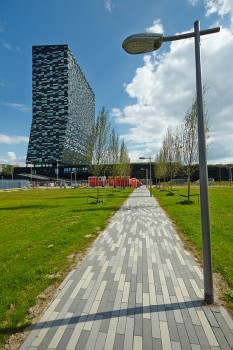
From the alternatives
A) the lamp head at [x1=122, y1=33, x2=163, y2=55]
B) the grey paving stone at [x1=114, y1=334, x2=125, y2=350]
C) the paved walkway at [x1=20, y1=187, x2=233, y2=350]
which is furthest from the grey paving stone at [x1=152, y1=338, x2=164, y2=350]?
the lamp head at [x1=122, y1=33, x2=163, y2=55]

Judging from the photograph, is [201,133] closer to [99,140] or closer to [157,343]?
[157,343]

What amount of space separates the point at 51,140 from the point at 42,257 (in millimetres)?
129444

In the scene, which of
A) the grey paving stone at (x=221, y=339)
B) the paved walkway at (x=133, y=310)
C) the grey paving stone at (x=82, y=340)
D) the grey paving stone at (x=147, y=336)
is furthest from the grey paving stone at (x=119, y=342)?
→ the grey paving stone at (x=221, y=339)

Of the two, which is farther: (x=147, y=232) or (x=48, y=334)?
(x=147, y=232)

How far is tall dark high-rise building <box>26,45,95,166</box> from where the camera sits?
5123 inches

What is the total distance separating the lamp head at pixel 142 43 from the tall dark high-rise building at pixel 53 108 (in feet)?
413

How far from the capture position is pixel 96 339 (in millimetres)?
3293

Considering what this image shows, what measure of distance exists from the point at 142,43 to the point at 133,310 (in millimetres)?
4510

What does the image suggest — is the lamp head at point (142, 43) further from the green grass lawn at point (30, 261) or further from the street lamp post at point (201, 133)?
the green grass lawn at point (30, 261)

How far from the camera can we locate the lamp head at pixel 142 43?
4.06 metres

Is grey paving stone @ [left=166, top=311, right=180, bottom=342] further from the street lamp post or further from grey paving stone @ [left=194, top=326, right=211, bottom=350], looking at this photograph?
the street lamp post

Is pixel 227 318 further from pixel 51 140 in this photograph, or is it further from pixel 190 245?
pixel 51 140

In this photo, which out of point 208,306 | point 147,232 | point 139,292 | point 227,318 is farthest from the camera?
point 147,232

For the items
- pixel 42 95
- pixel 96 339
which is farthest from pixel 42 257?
pixel 42 95
